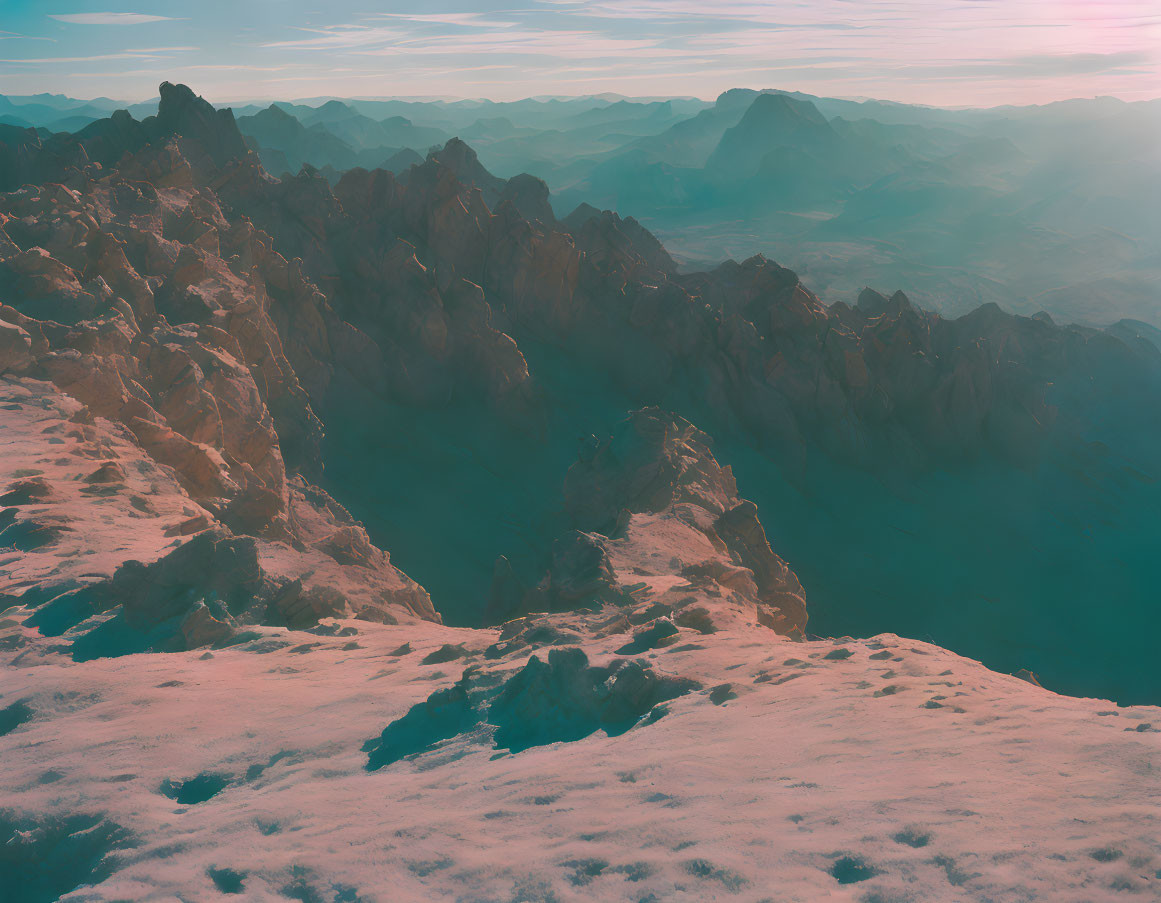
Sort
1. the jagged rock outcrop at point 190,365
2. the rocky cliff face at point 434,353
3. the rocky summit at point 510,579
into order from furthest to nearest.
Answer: the rocky cliff face at point 434,353 < the jagged rock outcrop at point 190,365 < the rocky summit at point 510,579

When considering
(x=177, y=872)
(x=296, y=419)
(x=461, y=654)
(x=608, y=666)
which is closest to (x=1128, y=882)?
(x=608, y=666)

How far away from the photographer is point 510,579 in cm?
1922

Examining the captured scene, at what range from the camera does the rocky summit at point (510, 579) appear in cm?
638

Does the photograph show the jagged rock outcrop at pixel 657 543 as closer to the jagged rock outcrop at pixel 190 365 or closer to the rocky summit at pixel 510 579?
the rocky summit at pixel 510 579

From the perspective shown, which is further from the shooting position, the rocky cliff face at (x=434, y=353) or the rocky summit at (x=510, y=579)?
the rocky cliff face at (x=434, y=353)

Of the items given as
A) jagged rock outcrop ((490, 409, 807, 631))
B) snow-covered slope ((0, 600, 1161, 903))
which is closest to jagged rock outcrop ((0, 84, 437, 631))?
snow-covered slope ((0, 600, 1161, 903))

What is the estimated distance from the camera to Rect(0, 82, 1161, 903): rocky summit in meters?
6.38

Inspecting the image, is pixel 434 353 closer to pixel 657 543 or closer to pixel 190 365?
pixel 190 365

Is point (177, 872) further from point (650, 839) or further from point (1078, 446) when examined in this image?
point (1078, 446)

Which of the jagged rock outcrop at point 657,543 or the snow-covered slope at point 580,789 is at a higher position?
the snow-covered slope at point 580,789

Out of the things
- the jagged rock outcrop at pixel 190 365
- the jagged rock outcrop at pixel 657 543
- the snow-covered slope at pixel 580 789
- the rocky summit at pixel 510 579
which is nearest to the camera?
the snow-covered slope at pixel 580 789

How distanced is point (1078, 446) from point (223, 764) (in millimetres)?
53631

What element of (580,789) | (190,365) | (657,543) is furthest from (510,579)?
(580,789)

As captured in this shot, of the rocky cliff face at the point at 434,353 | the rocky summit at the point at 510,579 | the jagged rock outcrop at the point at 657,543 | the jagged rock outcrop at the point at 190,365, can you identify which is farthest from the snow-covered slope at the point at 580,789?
the rocky cliff face at the point at 434,353
